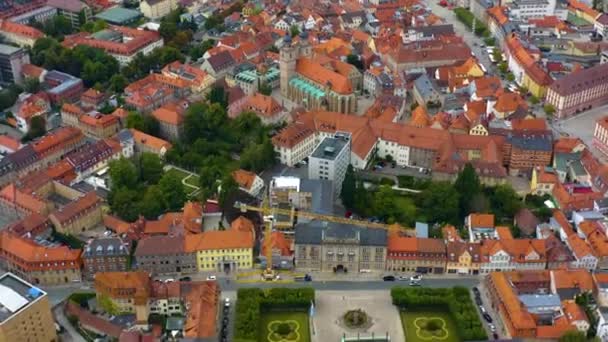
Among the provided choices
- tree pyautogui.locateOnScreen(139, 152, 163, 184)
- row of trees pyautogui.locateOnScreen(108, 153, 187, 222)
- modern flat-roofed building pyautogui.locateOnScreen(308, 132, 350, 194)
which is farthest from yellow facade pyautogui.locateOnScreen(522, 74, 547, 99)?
tree pyautogui.locateOnScreen(139, 152, 163, 184)

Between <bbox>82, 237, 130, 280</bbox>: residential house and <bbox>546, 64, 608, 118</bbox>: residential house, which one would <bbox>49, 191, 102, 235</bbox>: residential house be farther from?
<bbox>546, 64, 608, 118</bbox>: residential house

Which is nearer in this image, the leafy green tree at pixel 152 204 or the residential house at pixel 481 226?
the residential house at pixel 481 226

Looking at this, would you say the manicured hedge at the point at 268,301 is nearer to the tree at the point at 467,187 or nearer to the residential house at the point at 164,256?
the residential house at the point at 164,256

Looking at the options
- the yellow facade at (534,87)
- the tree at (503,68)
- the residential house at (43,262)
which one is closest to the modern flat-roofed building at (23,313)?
the residential house at (43,262)

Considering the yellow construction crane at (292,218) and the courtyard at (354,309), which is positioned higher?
the yellow construction crane at (292,218)

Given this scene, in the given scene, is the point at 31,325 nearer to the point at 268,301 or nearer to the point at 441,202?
the point at 268,301

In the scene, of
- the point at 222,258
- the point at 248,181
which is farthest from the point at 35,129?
the point at 222,258

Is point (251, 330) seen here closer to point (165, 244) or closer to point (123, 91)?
point (165, 244)
